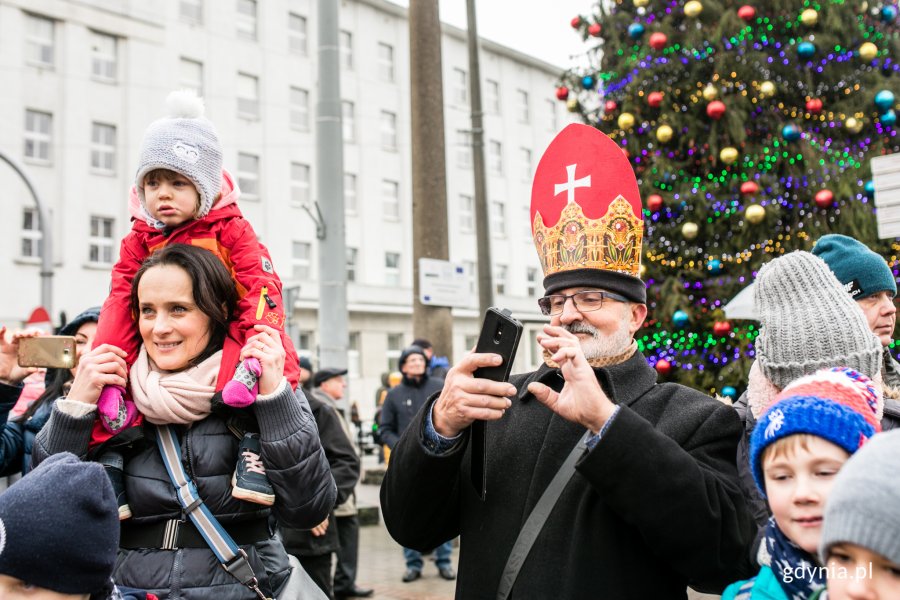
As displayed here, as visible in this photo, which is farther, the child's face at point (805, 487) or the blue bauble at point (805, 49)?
the blue bauble at point (805, 49)

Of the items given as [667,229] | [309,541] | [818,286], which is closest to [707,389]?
[667,229]

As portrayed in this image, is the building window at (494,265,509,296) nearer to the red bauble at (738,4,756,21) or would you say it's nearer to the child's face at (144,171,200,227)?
the red bauble at (738,4,756,21)

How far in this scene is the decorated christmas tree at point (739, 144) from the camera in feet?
24.8

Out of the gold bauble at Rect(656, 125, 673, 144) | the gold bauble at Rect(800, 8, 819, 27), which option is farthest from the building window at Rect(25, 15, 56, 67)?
the gold bauble at Rect(800, 8, 819, 27)

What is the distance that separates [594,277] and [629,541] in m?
0.70

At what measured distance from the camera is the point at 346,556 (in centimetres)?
667

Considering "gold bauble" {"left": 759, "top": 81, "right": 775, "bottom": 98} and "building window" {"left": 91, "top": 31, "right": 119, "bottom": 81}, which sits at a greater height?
"building window" {"left": 91, "top": 31, "right": 119, "bottom": 81}

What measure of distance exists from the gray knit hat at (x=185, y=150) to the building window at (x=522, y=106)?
38412 mm

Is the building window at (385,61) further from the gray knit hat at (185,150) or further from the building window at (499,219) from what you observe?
the gray knit hat at (185,150)

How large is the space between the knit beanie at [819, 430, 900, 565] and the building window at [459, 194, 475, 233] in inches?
1394

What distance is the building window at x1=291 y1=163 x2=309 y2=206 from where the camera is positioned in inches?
1224

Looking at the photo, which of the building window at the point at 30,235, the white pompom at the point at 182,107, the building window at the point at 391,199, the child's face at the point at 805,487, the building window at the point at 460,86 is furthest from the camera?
the building window at the point at 460,86

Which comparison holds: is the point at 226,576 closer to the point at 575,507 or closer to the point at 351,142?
the point at 575,507

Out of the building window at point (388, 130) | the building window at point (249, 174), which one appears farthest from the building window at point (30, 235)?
the building window at point (388, 130)
